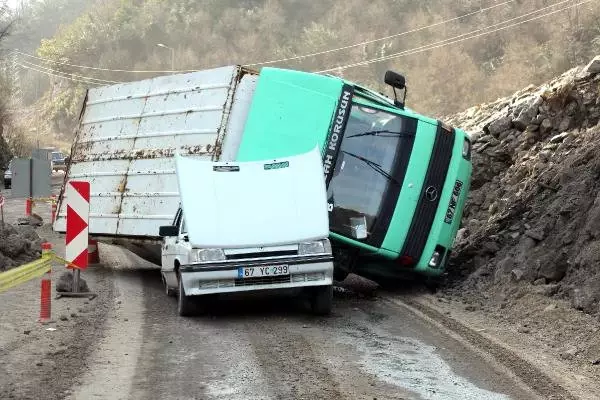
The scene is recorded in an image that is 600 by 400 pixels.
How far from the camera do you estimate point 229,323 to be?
32.0ft

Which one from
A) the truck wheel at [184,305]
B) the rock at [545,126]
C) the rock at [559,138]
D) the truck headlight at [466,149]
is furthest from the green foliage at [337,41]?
the truck wheel at [184,305]

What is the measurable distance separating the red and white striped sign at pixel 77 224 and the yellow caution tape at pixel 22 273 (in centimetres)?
64

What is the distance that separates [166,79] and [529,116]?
790 centimetres

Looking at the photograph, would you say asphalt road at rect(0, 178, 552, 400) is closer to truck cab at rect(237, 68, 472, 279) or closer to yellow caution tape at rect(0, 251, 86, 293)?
yellow caution tape at rect(0, 251, 86, 293)

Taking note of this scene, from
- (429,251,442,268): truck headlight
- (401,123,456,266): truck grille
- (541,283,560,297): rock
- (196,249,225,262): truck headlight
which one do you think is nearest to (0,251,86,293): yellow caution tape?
(196,249,225,262): truck headlight

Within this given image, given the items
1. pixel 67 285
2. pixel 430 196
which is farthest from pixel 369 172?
pixel 67 285

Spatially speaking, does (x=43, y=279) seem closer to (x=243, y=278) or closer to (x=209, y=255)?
(x=209, y=255)

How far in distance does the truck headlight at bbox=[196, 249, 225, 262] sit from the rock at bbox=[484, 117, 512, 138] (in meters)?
10.3

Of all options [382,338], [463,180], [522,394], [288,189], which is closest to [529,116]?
[463,180]

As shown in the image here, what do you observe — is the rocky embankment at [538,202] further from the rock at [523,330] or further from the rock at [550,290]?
the rock at [523,330]

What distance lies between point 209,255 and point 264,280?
707 mm

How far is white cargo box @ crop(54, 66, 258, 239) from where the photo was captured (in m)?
12.1

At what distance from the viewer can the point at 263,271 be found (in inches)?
380

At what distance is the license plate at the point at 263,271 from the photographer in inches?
378
